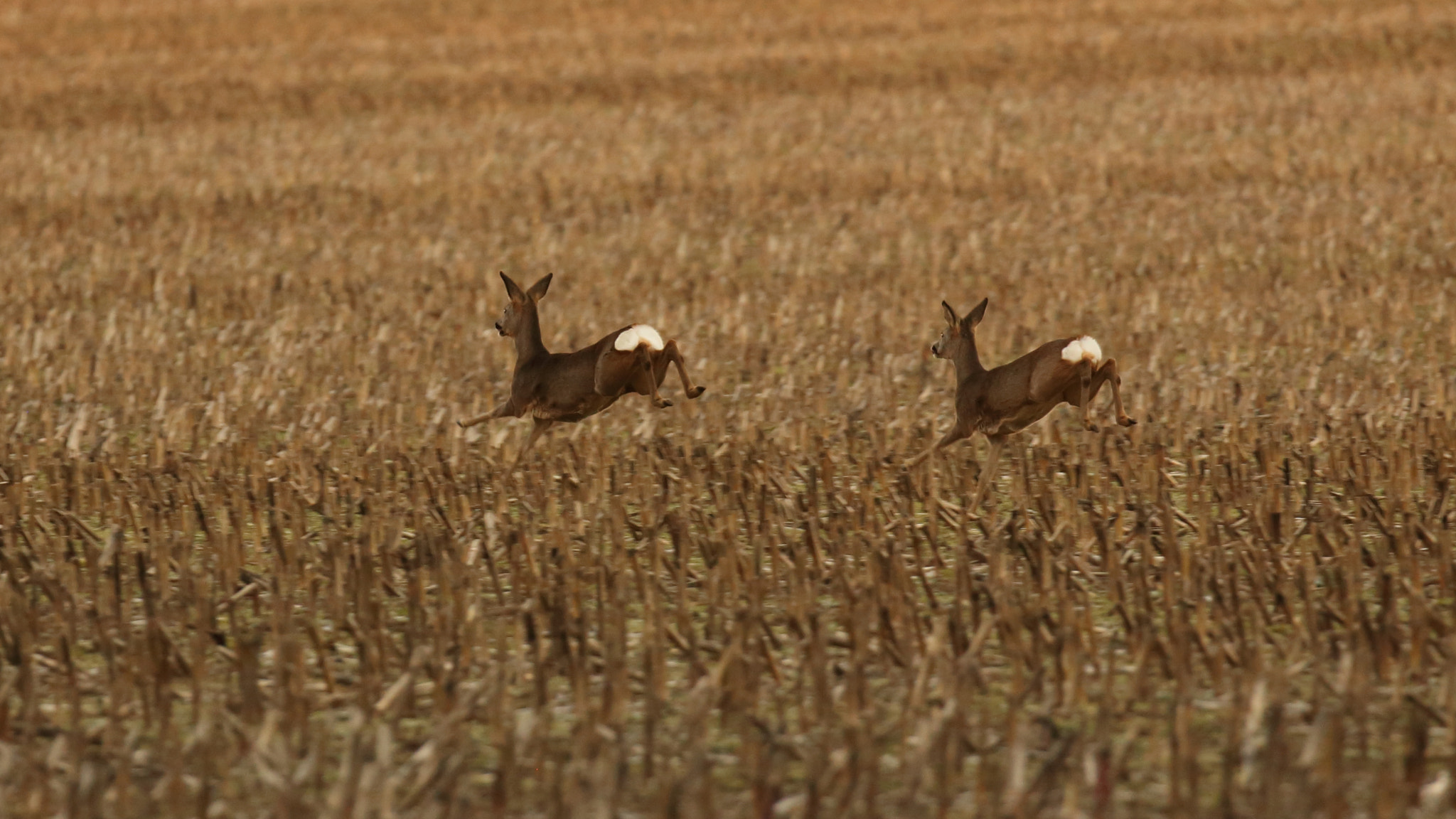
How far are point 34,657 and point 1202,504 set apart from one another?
3996 mm

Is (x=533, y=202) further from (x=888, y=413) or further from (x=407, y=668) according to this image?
(x=407, y=668)

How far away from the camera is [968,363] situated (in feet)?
23.4

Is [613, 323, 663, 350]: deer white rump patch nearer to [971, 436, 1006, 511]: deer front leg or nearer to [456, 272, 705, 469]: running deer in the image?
[456, 272, 705, 469]: running deer

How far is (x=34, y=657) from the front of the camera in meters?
5.52

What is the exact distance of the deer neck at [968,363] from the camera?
7074mm

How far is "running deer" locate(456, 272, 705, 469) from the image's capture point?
6438 mm

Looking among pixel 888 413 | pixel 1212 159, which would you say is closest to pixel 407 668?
pixel 888 413

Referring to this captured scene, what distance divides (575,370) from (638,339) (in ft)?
1.58

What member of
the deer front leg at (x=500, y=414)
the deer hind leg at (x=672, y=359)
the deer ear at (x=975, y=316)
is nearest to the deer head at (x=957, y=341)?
the deer ear at (x=975, y=316)

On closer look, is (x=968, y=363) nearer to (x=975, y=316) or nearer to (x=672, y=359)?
(x=975, y=316)

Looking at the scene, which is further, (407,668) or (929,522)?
(929,522)

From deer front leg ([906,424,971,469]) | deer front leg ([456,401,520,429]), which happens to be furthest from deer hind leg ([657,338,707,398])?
deer front leg ([906,424,971,469])

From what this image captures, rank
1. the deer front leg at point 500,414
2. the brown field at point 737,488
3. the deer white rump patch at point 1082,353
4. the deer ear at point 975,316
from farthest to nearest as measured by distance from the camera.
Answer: the deer front leg at point 500,414, the deer ear at point 975,316, the deer white rump patch at point 1082,353, the brown field at point 737,488

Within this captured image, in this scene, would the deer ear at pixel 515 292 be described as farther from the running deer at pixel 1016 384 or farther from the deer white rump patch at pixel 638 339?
the running deer at pixel 1016 384
